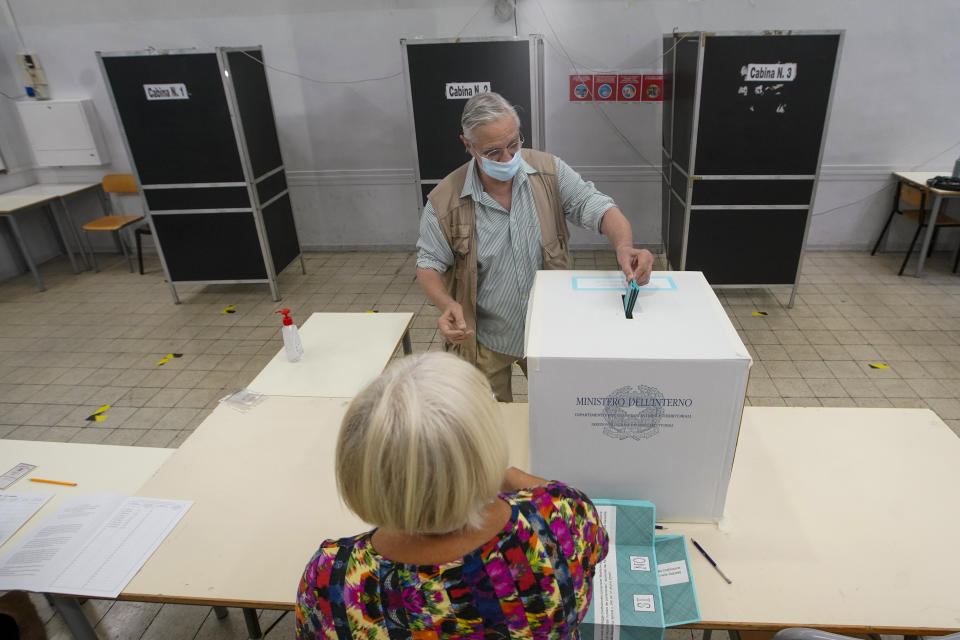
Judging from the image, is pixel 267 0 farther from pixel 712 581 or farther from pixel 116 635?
pixel 712 581

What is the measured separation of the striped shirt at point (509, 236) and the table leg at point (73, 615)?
132 cm

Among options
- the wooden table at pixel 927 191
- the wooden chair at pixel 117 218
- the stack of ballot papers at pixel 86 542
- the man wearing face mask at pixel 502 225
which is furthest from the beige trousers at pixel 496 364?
the wooden chair at pixel 117 218

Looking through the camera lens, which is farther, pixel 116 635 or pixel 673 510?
pixel 116 635

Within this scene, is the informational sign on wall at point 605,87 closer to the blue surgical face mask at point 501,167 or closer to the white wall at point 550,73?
the white wall at point 550,73

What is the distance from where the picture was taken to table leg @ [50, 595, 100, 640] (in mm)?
1422

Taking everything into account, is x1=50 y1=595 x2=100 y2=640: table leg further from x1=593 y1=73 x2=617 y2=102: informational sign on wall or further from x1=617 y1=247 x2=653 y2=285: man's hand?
x1=593 y1=73 x2=617 y2=102: informational sign on wall

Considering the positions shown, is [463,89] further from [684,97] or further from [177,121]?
[177,121]

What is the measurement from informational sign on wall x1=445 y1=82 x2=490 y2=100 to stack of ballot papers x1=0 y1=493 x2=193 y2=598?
3177 mm

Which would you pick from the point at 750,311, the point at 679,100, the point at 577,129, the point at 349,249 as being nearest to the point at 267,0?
the point at 349,249

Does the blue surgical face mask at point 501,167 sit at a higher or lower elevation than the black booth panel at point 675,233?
higher

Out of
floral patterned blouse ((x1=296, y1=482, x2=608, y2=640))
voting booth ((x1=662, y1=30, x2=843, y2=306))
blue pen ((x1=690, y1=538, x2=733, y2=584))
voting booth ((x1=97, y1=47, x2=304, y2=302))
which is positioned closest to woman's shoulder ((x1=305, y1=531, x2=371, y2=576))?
floral patterned blouse ((x1=296, y1=482, x2=608, y2=640))

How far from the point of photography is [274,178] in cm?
470

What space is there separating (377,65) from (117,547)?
4352mm

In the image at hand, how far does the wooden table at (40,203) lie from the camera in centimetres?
479
